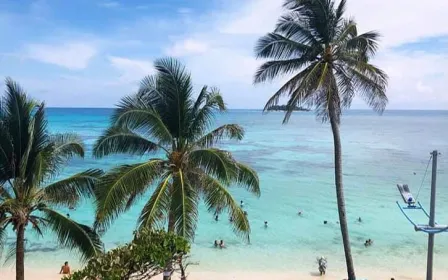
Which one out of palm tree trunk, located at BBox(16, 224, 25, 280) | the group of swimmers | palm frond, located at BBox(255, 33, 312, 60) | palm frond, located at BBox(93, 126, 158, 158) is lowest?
the group of swimmers

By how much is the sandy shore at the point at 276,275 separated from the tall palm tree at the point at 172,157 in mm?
9539

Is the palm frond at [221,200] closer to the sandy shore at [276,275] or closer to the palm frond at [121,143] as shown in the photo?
the palm frond at [121,143]

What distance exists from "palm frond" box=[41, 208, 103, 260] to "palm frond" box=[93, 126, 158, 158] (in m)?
1.86

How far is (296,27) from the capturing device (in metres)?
13.1

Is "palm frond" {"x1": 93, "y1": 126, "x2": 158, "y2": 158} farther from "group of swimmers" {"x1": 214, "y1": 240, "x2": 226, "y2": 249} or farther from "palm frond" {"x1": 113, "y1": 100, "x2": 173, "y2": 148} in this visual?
"group of swimmers" {"x1": 214, "y1": 240, "x2": 226, "y2": 249}

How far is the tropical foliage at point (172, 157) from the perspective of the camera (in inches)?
393

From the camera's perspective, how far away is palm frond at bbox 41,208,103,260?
971 cm

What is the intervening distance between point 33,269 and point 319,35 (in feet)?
54.8

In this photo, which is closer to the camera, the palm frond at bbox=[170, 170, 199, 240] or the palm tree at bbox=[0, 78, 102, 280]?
the palm tree at bbox=[0, 78, 102, 280]

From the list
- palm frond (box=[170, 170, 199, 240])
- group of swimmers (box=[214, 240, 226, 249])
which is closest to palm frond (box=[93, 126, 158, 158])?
palm frond (box=[170, 170, 199, 240])

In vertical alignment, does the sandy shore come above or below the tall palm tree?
below

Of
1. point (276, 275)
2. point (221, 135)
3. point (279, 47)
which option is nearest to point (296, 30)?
point (279, 47)

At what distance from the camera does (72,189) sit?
32.8ft

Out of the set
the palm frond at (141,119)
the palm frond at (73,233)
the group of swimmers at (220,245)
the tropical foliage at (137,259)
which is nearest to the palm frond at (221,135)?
the palm frond at (141,119)
